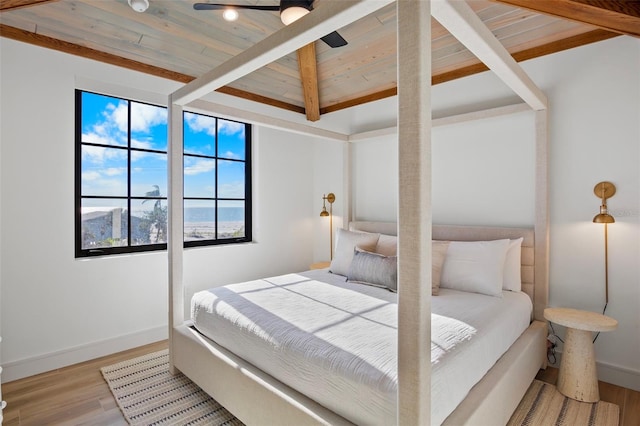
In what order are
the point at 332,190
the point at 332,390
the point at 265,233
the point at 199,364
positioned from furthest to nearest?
the point at 332,190 < the point at 265,233 < the point at 199,364 < the point at 332,390

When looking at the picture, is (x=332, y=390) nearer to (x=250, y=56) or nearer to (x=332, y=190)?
(x=250, y=56)

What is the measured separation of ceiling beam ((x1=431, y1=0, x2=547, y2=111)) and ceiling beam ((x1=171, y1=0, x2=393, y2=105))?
24 centimetres

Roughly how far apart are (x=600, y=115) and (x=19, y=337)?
4.54 m

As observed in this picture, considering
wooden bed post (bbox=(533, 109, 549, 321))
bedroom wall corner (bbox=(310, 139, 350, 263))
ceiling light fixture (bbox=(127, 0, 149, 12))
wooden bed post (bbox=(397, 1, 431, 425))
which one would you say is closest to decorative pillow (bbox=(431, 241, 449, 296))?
wooden bed post (bbox=(533, 109, 549, 321))

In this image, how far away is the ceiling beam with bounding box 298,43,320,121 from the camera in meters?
3.55

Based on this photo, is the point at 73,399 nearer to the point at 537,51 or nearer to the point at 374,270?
the point at 374,270

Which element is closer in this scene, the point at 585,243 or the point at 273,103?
the point at 585,243

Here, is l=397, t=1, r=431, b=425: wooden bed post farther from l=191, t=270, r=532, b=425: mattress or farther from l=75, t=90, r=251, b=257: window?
l=75, t=90, r=251, b=257: window

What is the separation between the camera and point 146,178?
3299 mm

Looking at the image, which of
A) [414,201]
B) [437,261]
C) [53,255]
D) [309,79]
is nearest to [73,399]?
[53,255]

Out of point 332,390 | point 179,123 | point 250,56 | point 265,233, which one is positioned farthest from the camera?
point 265,233

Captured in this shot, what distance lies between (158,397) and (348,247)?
1.90m

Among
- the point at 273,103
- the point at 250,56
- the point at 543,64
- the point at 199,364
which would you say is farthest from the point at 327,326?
the point at 273,103

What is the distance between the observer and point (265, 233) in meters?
4.05
